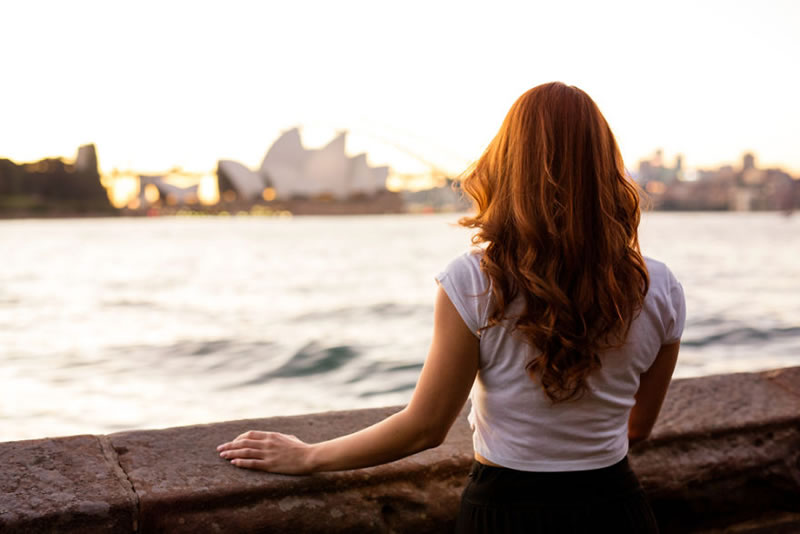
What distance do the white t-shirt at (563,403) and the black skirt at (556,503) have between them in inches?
0.7

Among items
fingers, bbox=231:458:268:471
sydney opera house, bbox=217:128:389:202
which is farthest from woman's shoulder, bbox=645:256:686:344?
sydney opera house, bbox=217:128:389:202

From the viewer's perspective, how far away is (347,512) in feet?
4.39

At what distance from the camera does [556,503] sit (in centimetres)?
105

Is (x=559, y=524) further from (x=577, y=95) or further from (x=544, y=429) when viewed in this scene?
(x=577, y=95)

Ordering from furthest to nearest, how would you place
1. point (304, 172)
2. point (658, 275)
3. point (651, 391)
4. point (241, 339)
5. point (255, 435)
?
point (304, 172) < point (241, 339) < point (255, 435) < point (651, 391) < point (658, 275)

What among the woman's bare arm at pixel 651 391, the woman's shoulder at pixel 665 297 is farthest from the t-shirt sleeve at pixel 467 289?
the woman's bare arm at pixel 651 391

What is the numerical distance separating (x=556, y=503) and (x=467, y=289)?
1.07 feet

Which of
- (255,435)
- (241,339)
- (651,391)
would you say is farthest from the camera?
(241,339)

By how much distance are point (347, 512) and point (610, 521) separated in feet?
1.58

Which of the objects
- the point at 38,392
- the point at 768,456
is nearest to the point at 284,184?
the point at 38,392

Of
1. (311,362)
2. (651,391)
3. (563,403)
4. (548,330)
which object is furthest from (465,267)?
(311,362)

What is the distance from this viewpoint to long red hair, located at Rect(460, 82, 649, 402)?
3.18 ft

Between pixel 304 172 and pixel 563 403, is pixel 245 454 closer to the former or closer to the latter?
pixel 563 403

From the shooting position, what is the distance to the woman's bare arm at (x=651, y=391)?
3.88 ft
